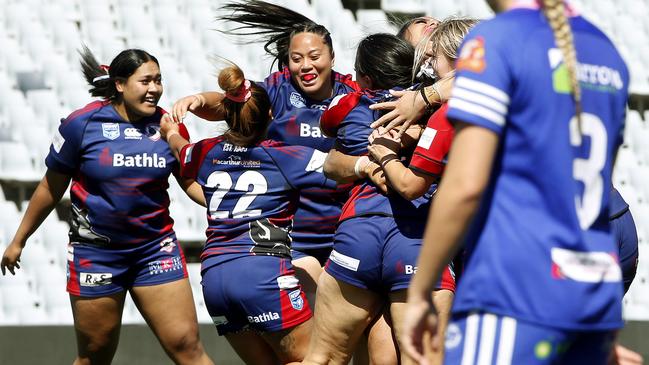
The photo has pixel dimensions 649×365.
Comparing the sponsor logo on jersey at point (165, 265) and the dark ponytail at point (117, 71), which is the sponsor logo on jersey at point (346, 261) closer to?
the sponsor logo on jersey at point (165, 265)

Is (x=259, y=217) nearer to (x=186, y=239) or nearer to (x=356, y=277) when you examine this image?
(x=356, y=277)

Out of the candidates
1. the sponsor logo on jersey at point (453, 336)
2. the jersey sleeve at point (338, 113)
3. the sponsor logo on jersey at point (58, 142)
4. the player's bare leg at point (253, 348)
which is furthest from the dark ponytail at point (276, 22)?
the sponsor logo on jersey at point (453, 336)

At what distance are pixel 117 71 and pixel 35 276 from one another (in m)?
2.59

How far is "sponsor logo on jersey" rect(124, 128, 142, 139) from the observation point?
5.84 meters

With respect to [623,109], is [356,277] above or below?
below

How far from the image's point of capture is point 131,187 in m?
5.78

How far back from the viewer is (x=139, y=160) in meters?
5.79

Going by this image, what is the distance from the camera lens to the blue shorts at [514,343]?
248 centimetres

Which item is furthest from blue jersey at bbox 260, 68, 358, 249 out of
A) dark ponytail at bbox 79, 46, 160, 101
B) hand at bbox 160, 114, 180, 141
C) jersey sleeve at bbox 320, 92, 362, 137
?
jersey sleeve at bbox 320, 92, 362, 137

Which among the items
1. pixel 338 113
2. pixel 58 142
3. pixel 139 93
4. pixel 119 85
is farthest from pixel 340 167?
pixel 58 142

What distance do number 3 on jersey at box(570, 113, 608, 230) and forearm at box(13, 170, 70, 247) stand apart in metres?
3.97

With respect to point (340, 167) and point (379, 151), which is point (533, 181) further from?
point (340, 167)

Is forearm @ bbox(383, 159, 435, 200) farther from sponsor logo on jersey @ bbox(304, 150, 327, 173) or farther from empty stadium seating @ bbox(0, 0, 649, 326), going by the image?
empty stadium seating @ bbox(0, 0, 649, 326)

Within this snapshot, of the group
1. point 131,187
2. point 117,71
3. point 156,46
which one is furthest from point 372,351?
point 156,46
